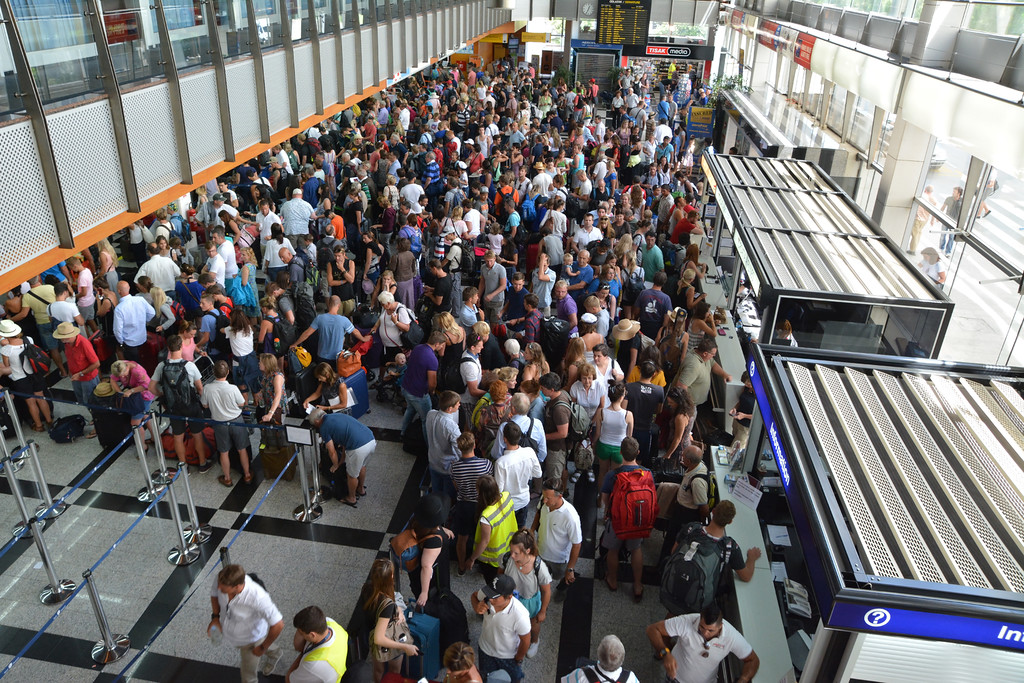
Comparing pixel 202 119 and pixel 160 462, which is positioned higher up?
pixel 202 119

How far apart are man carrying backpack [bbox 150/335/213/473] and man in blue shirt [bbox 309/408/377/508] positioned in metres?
1.21

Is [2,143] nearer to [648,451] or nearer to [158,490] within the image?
[158,490]

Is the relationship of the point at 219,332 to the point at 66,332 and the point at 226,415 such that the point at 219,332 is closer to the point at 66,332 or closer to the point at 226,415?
the point at 66,332

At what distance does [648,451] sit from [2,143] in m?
5.38

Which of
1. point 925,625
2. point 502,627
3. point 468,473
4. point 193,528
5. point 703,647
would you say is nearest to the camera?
point 925,625

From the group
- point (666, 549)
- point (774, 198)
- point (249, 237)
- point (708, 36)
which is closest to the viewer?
point (666, 549)

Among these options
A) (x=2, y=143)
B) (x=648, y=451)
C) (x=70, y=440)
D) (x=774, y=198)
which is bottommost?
(x=70, y=440)

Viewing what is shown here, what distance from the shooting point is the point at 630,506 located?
17.4 feet

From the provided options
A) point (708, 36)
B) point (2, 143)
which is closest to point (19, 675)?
point (2, 143)

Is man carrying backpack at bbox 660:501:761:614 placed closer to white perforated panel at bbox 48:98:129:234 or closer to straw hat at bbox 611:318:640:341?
straw hat at bbox 611:318:640:341

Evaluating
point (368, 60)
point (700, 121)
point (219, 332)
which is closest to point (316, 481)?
point (219, 332)

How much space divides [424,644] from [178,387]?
11.6ft

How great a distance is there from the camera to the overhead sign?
25781 millimetres

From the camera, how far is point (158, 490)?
22.3 ft
